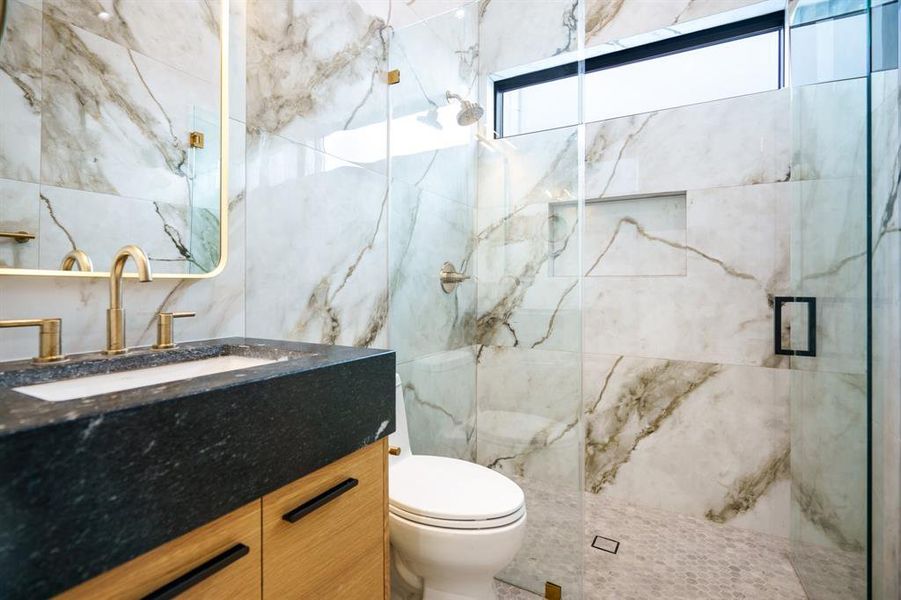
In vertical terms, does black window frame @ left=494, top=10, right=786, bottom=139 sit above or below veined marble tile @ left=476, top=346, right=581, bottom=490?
above

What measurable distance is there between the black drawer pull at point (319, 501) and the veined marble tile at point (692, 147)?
198 centimetres

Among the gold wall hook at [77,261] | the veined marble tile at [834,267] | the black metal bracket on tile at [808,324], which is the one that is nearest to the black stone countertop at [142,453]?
the gold wall hook at [77,261]

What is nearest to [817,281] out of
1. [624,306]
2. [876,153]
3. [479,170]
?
[876,153]

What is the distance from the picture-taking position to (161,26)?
1.07 m

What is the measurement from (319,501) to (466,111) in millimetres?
1741

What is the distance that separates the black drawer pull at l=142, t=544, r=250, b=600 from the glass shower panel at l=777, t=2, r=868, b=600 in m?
1.54

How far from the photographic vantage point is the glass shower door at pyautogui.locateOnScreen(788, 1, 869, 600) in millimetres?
1242

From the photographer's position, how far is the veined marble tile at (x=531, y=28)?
1.73 m

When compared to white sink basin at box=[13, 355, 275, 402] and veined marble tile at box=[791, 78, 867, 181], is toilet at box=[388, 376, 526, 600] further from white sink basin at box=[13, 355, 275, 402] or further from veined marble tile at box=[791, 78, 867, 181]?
veined marble tile at box=[791, 78, 867, 181]

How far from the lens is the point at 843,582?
136 centimetres

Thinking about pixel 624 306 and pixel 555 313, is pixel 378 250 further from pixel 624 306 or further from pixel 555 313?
pixel 624 306

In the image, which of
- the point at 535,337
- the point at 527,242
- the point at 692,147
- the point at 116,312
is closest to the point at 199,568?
the point at 116,312

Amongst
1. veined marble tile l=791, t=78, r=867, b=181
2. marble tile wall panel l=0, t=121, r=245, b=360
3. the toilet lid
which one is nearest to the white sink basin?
marble tile wall panel l=0, t=121, r=245, b=360

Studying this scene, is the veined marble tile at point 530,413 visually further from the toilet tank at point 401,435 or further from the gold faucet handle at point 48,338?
the gold faucet handle at point 48,338
